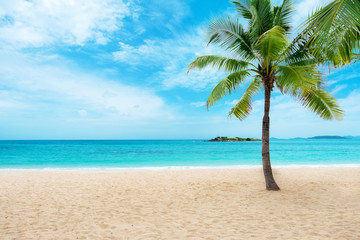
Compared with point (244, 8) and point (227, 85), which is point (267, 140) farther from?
point (244, 8)

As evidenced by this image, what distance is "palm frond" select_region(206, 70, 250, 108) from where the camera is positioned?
700cm

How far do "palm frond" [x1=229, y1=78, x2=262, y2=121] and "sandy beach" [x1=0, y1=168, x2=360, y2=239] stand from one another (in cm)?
265

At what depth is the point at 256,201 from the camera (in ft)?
19.3

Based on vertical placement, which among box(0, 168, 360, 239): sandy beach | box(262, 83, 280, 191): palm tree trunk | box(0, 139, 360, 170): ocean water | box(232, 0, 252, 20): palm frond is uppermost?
box(232, 0, 252, 20): palm frond

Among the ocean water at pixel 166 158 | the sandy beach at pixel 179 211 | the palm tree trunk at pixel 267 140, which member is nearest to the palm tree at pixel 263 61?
the palm tree trunk at pixel 267 140

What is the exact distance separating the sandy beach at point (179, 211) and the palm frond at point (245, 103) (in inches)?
104

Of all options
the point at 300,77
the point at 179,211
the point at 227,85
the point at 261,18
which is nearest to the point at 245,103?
the point at 227,85

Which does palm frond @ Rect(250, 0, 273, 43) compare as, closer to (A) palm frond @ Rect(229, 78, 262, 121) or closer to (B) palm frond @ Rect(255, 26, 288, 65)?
(B) palm frond @ Rect(255, 26, 288, 65)

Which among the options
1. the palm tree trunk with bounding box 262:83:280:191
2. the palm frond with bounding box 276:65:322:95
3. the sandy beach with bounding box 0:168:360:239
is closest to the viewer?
the sandy beach with bounding box 0:168:360:239

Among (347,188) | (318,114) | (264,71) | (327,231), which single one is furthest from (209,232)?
(347,188)

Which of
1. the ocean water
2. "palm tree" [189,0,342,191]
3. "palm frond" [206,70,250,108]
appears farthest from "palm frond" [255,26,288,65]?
the ocean water

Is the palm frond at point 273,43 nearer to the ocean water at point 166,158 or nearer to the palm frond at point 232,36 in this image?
the palm frond at point 232,36

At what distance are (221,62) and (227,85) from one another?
2.66 ft

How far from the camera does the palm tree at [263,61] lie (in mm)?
6270
